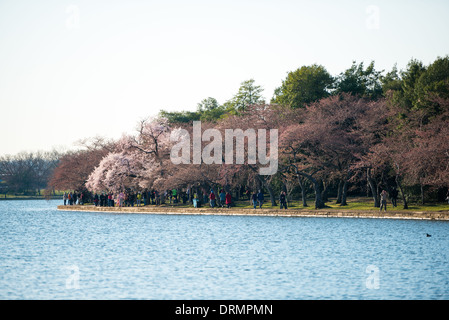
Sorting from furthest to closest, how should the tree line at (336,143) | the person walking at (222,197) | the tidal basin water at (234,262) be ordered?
1. the person walking at (222,197)
2. the tree line at (336,143)
3. the tidal basin water at (234,262)

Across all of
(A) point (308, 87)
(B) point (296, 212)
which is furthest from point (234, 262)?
(A) point (308, 87)

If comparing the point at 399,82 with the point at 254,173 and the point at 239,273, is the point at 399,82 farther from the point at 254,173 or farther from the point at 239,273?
the point at 239,273

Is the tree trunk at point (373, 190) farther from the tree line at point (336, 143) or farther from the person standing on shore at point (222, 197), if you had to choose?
the person standing on shore at point (222, 197)

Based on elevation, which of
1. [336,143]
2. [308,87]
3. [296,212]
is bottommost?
[296,212]

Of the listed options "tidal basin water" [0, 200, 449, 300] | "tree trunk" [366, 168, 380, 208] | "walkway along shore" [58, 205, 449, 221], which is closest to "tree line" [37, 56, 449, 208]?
"tree trunk" [366, 168, 380, 208]

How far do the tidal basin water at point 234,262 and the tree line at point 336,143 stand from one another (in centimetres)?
858

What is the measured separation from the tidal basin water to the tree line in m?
8.58

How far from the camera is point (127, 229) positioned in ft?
137

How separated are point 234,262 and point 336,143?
98.8ft

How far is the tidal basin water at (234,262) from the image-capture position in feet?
62.4

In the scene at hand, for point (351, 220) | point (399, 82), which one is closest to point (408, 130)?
point (351, 220)

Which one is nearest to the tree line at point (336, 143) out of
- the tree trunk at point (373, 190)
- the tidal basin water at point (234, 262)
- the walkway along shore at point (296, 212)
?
the tree trunk at point (373, 190)

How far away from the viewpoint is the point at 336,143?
175 feet

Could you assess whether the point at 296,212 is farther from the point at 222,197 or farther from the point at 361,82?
the point at 361,82
